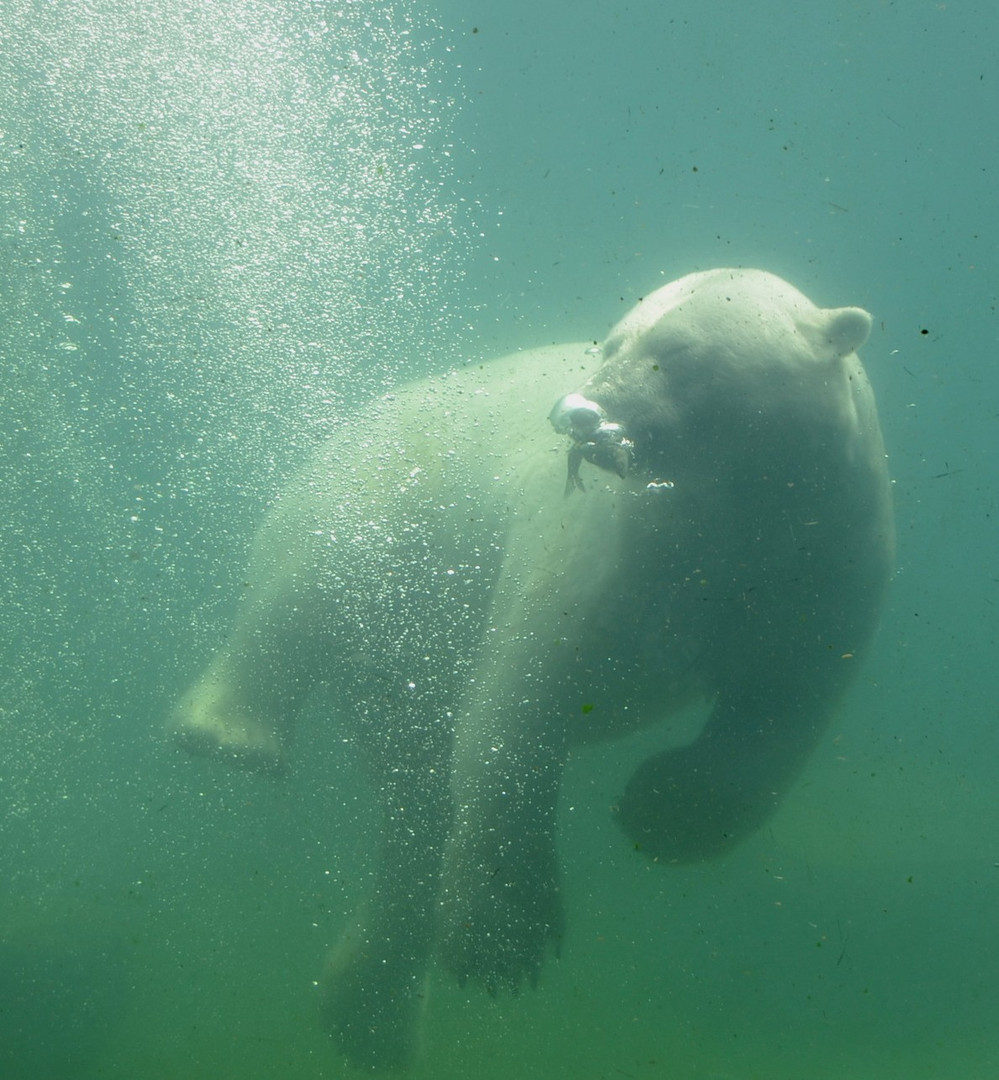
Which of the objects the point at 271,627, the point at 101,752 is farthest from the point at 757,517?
the point at 101,752

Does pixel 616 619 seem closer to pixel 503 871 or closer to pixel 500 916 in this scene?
pixel 503 871

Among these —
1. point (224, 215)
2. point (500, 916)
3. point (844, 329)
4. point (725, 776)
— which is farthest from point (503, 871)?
point (224, 215)

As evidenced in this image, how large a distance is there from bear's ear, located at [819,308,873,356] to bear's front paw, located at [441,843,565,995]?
191cm

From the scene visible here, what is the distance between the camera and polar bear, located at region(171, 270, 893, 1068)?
2.37 meters

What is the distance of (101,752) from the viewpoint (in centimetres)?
618

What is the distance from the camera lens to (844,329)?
2.43m

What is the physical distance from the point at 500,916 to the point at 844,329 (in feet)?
7.29

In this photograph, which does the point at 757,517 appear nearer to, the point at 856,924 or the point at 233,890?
the point at 233,890

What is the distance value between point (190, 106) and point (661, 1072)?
674 cm

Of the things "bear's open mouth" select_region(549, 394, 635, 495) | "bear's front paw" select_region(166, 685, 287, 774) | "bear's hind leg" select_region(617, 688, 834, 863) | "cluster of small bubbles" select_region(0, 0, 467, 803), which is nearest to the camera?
"bear's open mouth" select_region(549, 394, 635, 495)

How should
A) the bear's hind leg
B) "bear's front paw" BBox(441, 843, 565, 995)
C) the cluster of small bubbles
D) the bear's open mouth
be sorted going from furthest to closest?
the cluster of small bubbles
the bear's hind leg
"bear's front paw" BBox(441, 843, 565, 995)
the bear's open mouth

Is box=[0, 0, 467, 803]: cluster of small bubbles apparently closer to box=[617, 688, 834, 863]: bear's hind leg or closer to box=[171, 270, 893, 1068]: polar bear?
box=[171, 270, 893, 1068]: polar bear

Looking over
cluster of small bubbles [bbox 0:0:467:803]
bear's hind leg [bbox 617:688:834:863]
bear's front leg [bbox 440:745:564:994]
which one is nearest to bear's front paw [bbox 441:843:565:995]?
bear's front leg [bbox 440:745:564:994]

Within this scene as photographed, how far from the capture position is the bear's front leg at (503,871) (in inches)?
96.0
